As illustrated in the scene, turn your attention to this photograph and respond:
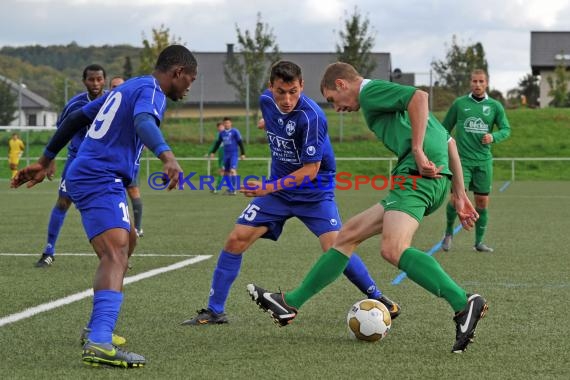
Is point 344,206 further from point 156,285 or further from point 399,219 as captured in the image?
point 399,219

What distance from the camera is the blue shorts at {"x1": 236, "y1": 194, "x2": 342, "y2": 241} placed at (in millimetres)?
6500

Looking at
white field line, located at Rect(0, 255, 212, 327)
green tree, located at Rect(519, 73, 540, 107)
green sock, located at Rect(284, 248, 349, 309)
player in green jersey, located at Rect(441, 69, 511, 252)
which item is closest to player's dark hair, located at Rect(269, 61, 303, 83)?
green sock, located at Rect(284, 248, 349, 309)

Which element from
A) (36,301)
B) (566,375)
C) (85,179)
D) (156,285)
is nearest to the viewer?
(566,375)

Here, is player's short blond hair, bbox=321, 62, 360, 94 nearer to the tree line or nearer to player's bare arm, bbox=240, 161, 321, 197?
player's bare arm, bbox=240, 161, 321, 197

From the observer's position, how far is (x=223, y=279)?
6.48m

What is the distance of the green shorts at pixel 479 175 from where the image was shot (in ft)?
37.4

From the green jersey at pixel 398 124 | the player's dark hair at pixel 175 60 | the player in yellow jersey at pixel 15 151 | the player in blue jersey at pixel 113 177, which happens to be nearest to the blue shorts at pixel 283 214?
the green jersey at pixel 398 124

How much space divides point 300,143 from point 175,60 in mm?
1372

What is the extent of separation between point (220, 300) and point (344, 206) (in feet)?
45.6

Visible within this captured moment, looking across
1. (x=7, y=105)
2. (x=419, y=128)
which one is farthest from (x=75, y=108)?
(x=7, y=105)

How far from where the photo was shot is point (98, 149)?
17.3 feet

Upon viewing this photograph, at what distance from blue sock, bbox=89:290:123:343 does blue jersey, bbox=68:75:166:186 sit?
2.07 feet

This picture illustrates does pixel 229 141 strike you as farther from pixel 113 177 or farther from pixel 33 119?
pixel 33 119

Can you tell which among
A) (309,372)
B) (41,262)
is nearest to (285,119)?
(309,372)
